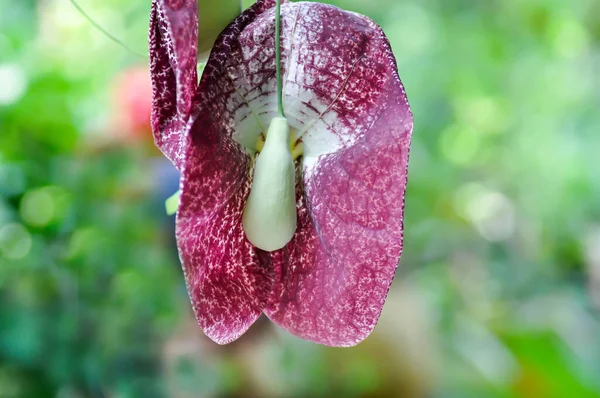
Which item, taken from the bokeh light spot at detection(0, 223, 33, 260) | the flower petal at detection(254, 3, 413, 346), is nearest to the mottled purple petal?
the flower petal at detection(254, 3, 413, 346)

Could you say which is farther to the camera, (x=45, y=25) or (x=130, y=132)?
(x=45, y=25)

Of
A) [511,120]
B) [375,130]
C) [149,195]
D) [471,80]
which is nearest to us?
[375,130]

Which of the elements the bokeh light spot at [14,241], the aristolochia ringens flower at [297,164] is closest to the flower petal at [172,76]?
the aristolochia ringens flower at [297,164]

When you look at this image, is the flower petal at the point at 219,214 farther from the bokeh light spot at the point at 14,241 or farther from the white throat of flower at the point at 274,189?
the bokeh light spot at the point at 14,241

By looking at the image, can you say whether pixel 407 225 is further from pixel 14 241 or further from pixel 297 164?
pixel 297 164

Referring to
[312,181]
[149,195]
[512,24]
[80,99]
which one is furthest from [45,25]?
[312,181]

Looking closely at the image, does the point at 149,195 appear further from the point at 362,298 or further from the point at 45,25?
the point at 362,298
